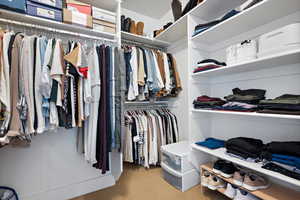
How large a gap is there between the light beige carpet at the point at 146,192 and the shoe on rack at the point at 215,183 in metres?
0.16

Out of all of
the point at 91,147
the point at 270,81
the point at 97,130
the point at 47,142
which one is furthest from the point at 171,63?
the point at 47,142

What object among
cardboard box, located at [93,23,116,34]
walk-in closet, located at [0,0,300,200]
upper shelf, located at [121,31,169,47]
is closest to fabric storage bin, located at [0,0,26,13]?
walk-in closet, located at [0,0,300,200]

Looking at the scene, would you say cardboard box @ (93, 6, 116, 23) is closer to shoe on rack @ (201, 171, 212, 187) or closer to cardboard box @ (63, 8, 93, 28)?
cardboard box @ (63, 8, 93, 28)

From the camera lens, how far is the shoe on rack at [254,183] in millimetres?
1019

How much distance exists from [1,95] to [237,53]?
1.70 meters

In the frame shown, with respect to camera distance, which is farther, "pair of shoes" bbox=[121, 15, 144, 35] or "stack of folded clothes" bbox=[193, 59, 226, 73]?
"pair of shoes" bbox=[121, 15, 144, 35]

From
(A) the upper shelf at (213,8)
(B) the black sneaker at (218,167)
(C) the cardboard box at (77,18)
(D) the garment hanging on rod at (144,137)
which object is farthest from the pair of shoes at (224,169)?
(C) the cardboard box at (77,18)

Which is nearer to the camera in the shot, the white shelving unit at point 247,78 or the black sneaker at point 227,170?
the white shelving unit at point 247,78

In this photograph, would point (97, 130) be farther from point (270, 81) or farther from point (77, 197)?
point (270, 81)

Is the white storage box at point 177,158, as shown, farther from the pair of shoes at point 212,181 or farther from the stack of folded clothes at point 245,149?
the stack of folded clothes at point 245,149

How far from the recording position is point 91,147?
117 centimetres

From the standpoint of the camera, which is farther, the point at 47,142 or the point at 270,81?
the point at 47,142

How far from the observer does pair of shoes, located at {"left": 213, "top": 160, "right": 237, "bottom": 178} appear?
1174 mm

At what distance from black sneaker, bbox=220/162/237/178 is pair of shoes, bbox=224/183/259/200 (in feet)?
0.23
